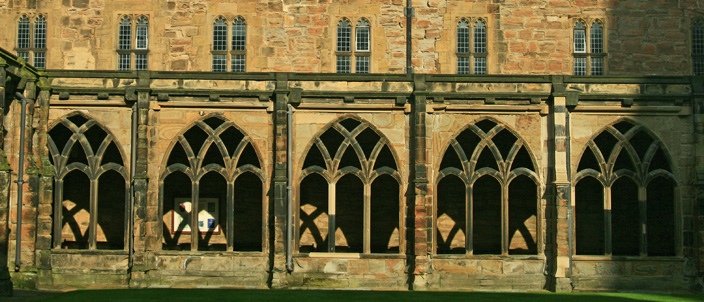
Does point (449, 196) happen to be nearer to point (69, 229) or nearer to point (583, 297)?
point (583, 297)

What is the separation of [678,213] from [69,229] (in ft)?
61.7

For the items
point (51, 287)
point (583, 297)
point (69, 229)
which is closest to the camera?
point (583, 297)

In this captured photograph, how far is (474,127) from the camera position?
24.0m

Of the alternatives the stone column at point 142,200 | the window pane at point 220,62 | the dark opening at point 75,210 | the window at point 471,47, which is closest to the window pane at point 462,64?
the window at point 471,47

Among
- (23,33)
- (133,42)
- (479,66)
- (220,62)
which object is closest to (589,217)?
(479,66)

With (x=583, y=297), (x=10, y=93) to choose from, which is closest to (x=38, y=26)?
(x=10, y=93)

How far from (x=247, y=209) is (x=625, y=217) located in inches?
492

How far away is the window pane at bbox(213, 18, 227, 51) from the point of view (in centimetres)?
2827

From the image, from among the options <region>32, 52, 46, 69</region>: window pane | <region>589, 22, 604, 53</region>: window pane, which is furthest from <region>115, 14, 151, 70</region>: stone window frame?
<region>589, 22, 604, 53</region>: window pane

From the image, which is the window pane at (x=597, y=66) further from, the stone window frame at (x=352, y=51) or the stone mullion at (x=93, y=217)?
the stone mullion at (x=93, y=217)

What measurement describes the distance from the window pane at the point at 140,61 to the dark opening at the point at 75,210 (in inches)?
157

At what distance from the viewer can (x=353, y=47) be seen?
28250mm

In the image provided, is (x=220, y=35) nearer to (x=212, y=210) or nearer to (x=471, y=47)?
(x=212, y=210)

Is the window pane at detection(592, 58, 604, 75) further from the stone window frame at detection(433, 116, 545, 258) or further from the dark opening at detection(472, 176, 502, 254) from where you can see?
the stone window frame at detection(433, 116, 545, 258)
